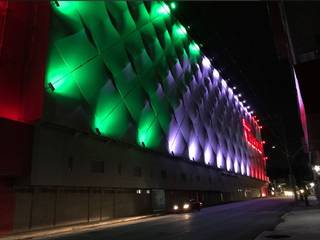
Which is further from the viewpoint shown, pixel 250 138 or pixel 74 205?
pixel 250 138

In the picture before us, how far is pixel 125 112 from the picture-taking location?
34.9m

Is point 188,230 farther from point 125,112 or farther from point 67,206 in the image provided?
point 125,112

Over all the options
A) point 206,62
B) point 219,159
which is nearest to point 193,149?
point 219,159

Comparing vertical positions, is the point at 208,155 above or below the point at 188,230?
above

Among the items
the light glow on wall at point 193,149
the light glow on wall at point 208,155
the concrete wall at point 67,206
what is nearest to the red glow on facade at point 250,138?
the light glow on wall at point 208,155

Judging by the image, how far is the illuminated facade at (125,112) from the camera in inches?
992

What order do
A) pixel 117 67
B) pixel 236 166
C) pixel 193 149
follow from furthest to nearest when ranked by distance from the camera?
pixel 236 166 → pixel 193 149 → pixel 117 67

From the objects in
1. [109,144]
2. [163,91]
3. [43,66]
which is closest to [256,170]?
[163,91]

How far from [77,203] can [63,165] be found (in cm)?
357

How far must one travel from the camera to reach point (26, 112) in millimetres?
23422

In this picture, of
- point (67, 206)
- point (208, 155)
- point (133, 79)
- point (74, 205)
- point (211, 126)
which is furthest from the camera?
point (211, 126)

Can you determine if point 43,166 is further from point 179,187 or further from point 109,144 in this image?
point 179,187

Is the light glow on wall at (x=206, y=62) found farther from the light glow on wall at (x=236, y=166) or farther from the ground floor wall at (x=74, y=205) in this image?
the ground floor wall at (x=74, y=205)

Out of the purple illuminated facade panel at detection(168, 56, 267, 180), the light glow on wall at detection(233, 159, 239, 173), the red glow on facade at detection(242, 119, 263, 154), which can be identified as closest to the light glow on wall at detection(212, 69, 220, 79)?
the purple illuminated facade panel at detection(168, 56, 267, 180)
